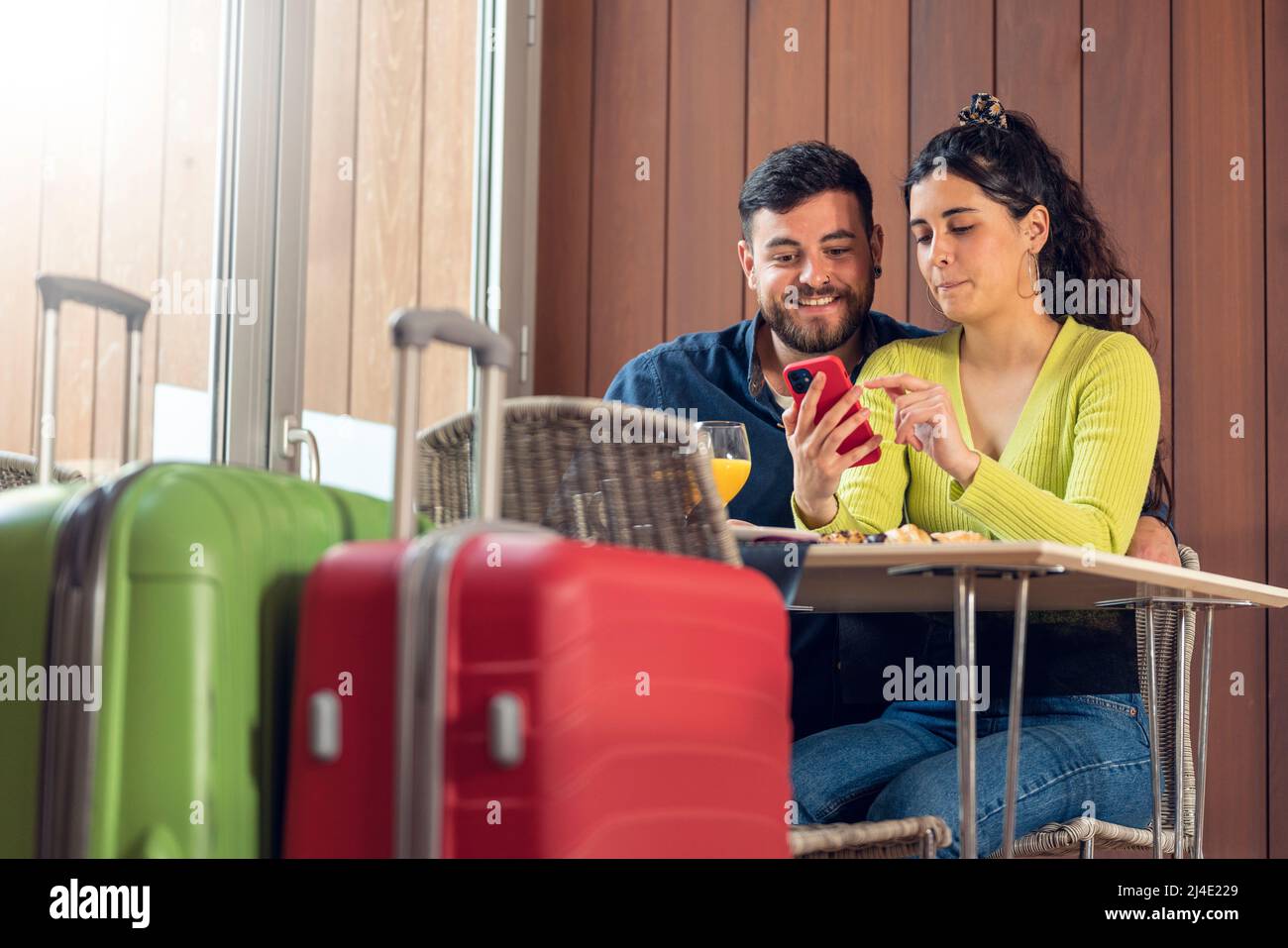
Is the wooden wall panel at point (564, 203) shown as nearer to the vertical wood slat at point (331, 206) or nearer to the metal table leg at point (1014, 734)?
the vertical wood slat at point (331, 206)

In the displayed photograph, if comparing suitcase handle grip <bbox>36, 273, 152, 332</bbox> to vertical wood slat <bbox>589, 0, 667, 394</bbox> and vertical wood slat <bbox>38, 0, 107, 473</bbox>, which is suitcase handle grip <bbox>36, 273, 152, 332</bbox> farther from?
vertical wood slat <bbox>589, 0, 667, 394</bbox>

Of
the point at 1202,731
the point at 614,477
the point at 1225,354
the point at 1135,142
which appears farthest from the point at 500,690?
the point at 1135,142

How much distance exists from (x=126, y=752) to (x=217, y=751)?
0.17 ft

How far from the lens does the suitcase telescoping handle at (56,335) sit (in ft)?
3.67

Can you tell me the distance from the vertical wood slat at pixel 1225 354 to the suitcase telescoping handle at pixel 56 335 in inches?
87.9

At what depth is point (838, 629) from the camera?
2150mm

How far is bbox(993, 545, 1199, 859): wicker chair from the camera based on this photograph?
5.66 feet

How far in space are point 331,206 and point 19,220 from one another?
70 cm

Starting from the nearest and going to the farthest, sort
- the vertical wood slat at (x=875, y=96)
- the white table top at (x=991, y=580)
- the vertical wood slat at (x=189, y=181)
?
the white table top at (x=991, y=580)
the vertical wood slat at (x=189, y=181)
the vertical wood slat at (x=875, y=96)

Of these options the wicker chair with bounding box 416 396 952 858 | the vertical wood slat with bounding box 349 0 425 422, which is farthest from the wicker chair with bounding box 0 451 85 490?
the vertical wood slat with bounding box 349 0 425 422

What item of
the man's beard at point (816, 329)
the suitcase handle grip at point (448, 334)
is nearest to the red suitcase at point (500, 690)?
the suitcase handle grip at point (448, 334)

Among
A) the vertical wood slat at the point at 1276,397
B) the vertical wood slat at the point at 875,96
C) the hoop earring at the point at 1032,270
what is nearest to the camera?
the hoop earring at the point at 1032,270
